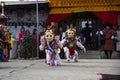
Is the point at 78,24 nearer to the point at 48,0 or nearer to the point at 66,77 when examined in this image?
the point at 48,0

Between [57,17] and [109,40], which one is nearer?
[109,40]

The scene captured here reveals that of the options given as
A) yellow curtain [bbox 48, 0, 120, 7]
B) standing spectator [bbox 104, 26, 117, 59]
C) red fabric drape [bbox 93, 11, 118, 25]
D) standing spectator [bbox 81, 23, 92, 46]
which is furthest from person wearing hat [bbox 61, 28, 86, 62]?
standing spectator [bbox 81, 23, 92, 46]

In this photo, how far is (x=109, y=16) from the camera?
25672 mm

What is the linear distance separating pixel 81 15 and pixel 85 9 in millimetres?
1025

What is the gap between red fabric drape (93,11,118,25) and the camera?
25525 mm

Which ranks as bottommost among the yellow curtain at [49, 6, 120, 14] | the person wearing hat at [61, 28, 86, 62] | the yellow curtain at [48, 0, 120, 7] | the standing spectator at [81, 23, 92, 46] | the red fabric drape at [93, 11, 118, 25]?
the person wearing hat at [61, 28, 86, 62]

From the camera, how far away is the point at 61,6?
2603 centimetres

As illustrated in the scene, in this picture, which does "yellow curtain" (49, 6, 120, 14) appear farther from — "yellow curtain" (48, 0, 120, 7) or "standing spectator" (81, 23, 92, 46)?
A: "standing spectator" (81, 23, 92, 46)

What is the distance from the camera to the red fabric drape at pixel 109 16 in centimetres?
2552

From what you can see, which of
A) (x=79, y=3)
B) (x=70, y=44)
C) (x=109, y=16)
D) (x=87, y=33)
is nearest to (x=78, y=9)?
(x=79, y=3)

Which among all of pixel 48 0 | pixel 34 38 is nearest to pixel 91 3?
pixel 48 0

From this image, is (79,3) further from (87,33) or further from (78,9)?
(87,33)

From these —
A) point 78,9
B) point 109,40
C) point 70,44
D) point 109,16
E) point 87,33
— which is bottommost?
point 70,44

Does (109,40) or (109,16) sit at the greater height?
(109,16)
